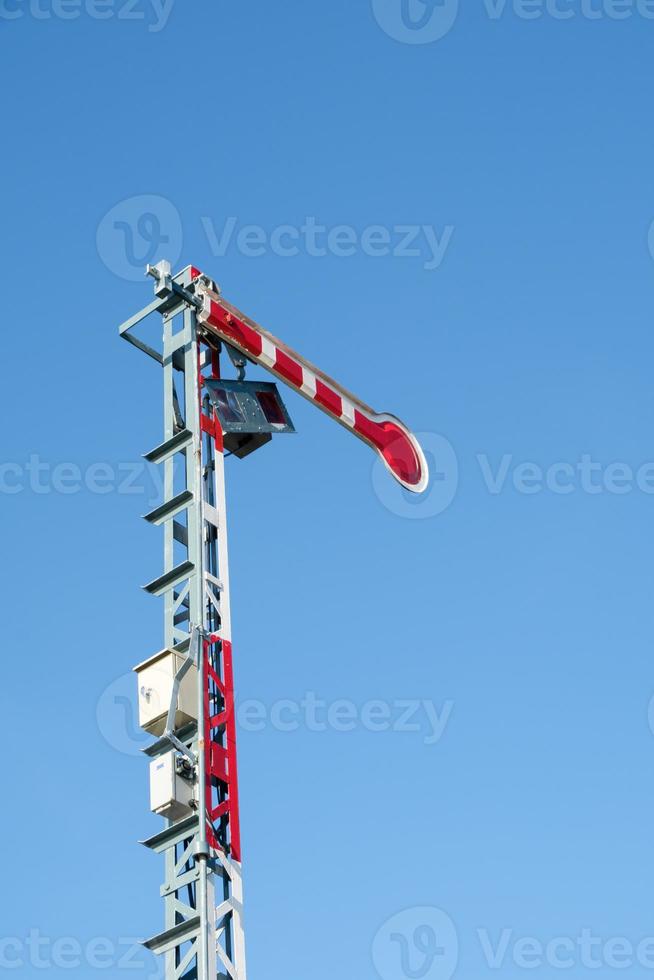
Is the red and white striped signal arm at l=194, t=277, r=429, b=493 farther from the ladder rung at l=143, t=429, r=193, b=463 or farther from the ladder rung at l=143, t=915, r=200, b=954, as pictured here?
the ladder rung at l=143, t=915, r=200, b=954

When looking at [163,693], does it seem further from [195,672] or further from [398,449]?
[398,449]

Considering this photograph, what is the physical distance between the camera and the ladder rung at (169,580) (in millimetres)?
13977

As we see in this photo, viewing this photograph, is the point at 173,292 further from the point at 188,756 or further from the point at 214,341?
the point at 188,756

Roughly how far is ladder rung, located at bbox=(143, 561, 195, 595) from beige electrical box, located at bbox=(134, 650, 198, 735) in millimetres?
739

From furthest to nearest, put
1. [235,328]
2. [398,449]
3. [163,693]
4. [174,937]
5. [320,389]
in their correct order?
[398,449] → [320,389] → [235,328] → [163,693] → [174,937]

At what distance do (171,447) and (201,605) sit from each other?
5.52ft

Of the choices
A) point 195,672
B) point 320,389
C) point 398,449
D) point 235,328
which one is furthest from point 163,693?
point 398,449

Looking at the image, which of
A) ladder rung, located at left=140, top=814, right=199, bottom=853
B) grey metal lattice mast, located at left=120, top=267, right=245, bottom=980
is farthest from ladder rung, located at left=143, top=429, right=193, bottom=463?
ladder rung, located at left=140, top=814, right=199, bottom=853

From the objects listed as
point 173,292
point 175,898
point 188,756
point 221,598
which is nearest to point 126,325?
point 173,292

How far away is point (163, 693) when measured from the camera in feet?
43.6

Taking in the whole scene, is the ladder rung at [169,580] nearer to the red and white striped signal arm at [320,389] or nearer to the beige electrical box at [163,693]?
the beige electrical box at [163,693]

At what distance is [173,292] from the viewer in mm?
15172

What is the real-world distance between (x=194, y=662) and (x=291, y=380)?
394 centimetres

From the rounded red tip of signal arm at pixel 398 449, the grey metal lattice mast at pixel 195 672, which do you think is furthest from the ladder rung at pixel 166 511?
the rounded red tip of signal arm at pixel 398 449
